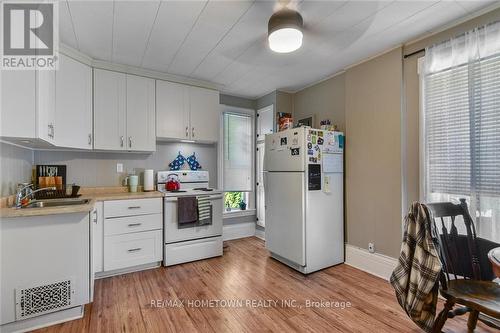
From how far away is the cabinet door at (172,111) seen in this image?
124 inches

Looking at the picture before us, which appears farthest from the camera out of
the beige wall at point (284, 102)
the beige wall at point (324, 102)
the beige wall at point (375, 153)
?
the beige wall at point (284, 102)

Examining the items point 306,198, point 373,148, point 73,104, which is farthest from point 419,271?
point 73,104

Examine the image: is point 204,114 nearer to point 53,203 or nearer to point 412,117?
point 53,203

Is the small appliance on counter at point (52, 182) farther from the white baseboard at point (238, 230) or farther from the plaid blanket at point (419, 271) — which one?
the plaid blanket at point (419, 271)

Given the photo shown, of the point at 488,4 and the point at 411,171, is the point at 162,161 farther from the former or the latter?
the point at 488,4

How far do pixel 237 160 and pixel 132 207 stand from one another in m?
1.89

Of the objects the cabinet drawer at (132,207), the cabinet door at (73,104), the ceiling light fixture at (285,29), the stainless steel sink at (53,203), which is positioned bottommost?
the cabinet drawer at (132,207)

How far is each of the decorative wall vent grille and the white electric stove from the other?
43.2 inches

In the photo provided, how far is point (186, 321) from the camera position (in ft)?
6.04

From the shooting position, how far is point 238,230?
404cm

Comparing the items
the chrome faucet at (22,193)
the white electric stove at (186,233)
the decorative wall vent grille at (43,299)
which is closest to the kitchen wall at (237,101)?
the white electric stove at (186,233)

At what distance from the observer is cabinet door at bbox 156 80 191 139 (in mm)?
3146

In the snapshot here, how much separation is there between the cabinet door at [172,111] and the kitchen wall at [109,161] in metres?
0.31

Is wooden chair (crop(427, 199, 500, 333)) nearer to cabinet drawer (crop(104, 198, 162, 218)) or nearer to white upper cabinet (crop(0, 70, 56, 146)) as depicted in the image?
cabinet drawer (crop(104, 198, 162, 218))
